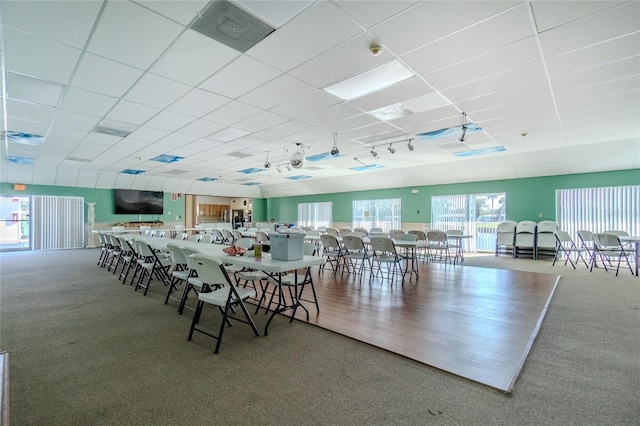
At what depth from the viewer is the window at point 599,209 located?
823 centimetres

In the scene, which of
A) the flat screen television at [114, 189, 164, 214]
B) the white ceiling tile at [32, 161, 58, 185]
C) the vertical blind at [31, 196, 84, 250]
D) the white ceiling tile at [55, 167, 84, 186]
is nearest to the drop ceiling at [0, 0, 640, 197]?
the white ceiling tile at [32, 161, 58, 185]

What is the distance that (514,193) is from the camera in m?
10.0

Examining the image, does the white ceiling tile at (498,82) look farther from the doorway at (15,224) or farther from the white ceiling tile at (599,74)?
the doorway at (15,224)

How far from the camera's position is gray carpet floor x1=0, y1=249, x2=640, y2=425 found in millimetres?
1830

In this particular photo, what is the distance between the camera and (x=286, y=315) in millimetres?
3648

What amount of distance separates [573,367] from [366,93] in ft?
12.5

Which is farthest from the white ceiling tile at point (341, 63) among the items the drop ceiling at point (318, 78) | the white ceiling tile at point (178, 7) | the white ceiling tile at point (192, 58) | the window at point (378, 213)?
the window at point (378, 213)

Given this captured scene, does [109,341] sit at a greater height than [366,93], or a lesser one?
lesser

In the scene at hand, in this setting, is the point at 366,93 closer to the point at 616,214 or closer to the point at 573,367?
the point at 573,367

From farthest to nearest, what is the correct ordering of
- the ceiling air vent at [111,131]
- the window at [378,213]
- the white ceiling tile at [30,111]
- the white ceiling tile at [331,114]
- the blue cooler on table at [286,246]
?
the window at [378,213] < the ceiling air vent at [111,131] < the white ceiling tile at [331,114] < the white ceiling tile at [30,111] < the blue cooler on table at [286,246]

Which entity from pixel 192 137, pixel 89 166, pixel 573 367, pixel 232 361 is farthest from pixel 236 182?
pixel 573 367

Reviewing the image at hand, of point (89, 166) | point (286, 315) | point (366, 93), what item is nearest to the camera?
point (286, 315)

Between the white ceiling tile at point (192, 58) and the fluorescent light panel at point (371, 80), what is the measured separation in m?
1.47

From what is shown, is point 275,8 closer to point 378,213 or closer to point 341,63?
point 341,63
